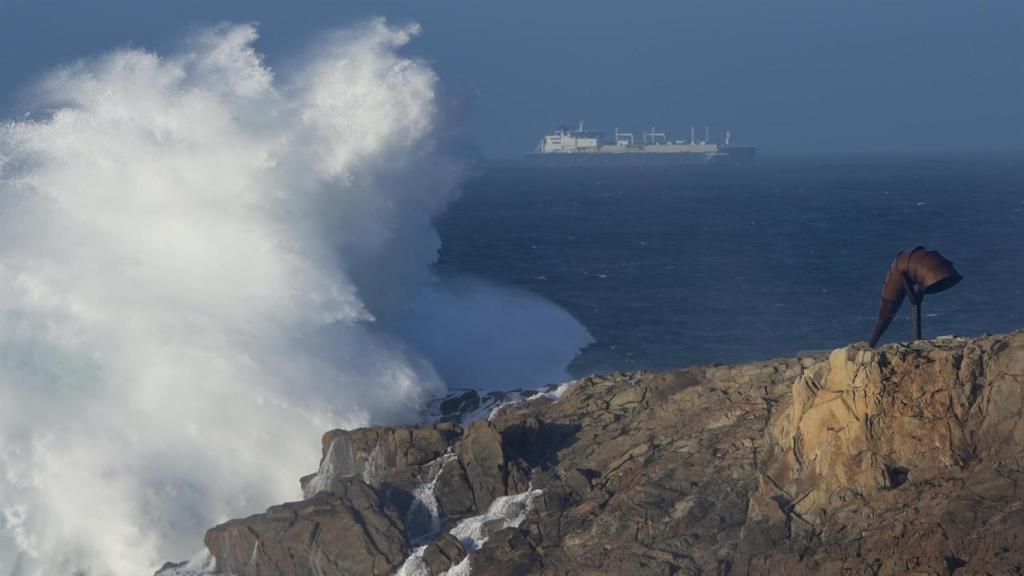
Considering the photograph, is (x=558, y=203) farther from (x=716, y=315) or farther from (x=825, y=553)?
(x=825, y=553)

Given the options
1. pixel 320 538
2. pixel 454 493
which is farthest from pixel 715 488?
pixel 320 538

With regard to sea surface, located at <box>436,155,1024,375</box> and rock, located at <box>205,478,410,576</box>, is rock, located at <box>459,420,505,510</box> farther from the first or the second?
sea surface, located at <box>436,155,1024,375</box>

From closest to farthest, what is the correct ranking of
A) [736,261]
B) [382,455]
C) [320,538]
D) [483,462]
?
[320,538]
[483,462]
[382,455]
[736,261]

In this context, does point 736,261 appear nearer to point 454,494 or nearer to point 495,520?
point 454,494

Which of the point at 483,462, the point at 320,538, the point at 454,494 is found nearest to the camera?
the point at 320,538

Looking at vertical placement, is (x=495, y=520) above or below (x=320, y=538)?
above

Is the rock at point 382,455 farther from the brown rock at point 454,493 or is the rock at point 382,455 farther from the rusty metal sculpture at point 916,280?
the rusty metal sculpture at point 916,280

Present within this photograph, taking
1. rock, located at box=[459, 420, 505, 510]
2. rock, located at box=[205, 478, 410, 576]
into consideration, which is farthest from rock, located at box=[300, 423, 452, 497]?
rock, located at box=[205, 478, 410, 576]
